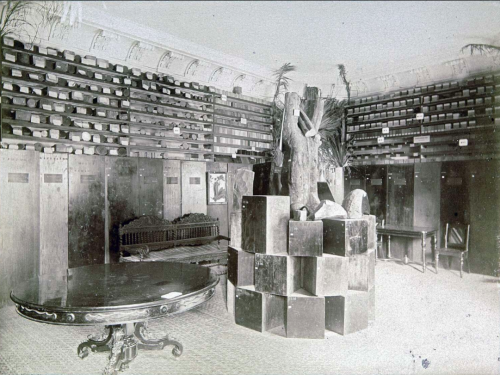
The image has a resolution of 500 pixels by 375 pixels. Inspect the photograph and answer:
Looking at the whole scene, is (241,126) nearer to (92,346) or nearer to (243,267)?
(243,267)

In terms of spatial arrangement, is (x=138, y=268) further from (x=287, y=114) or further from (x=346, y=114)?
(x=346, y=114)

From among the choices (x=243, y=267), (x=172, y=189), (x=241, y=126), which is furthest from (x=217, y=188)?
(x=243, y=267)

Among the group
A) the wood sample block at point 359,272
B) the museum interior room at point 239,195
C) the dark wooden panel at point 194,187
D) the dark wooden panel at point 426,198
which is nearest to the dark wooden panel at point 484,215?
the museum interior room at point 239,195

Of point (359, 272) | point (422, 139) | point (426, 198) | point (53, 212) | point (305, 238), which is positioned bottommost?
point (359, 272)

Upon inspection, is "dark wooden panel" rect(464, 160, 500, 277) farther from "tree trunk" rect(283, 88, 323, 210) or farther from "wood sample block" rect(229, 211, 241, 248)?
"wood sample block" rect(229, 211, 241, 248)

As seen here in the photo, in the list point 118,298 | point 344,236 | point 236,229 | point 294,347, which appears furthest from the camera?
point 236,229

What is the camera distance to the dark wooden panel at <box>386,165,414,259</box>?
557 centimetres

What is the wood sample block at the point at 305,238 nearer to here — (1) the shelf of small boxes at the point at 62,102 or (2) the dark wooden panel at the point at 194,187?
(2) the dark wooden panel at the point at 194,187

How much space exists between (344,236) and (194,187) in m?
2.93

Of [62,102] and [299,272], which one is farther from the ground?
[62,102]

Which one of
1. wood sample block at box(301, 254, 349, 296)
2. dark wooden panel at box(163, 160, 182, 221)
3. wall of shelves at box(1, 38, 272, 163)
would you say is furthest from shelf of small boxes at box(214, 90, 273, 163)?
wood sample block at box(301, 254, 349, 296)

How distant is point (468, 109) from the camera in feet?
16.8

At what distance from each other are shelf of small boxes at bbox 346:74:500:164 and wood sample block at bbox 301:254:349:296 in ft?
11.3

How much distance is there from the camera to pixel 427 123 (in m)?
5.55
